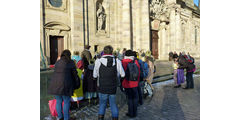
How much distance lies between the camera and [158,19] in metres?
18.5

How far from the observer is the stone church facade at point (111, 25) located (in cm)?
1059

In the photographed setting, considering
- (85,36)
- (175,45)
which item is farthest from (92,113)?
(175,45)

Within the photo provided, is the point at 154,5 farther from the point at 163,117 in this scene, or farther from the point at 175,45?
the point at 163,117

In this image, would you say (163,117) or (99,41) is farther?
(99,41)

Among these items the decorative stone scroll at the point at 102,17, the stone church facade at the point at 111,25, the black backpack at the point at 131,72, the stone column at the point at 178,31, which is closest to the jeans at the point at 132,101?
the black backpack at the point at 131,72

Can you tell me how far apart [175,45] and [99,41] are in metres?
12.7

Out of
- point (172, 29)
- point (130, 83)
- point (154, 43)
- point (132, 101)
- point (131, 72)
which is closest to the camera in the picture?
point (131, 72)

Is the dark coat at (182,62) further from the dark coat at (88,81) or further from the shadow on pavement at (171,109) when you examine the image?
the dark coat at (88,81)

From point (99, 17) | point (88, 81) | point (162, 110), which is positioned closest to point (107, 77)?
point (88, 81)

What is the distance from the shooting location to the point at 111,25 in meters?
14.0

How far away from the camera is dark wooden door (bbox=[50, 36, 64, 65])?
423 inches

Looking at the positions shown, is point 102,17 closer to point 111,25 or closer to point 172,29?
point 111,25

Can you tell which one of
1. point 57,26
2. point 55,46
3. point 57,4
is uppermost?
point 57,4

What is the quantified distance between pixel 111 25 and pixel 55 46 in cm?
581
